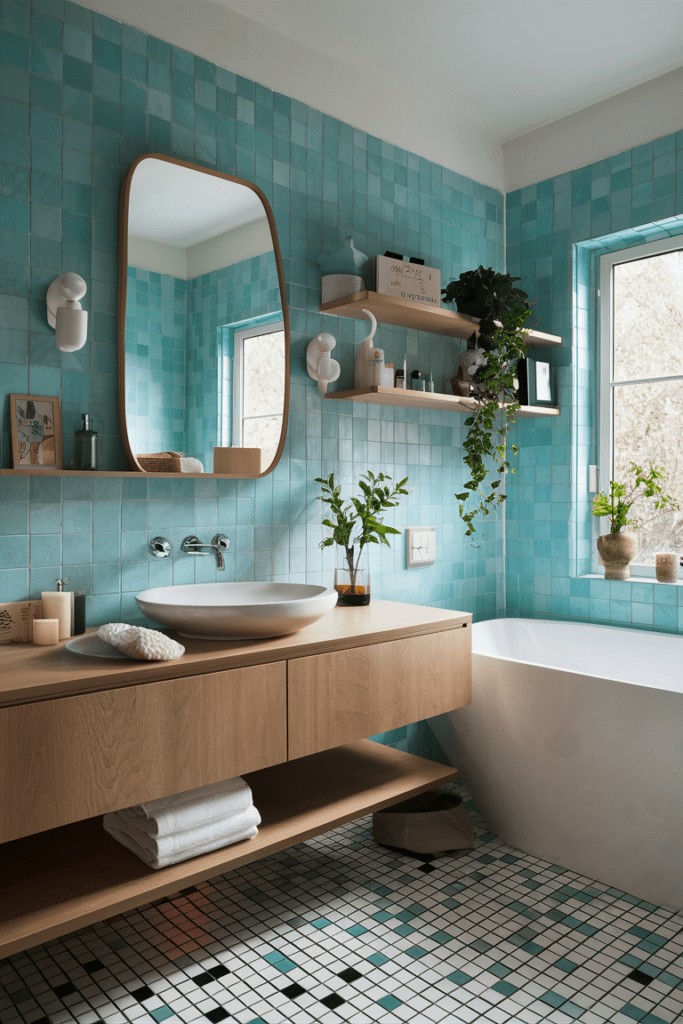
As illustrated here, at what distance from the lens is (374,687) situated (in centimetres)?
201

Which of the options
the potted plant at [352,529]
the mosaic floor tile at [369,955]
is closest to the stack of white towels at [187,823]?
the mosaic floor tile at [369,955]

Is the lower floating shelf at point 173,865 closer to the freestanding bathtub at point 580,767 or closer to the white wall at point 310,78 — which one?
the freestanding bathtub at point 580,767

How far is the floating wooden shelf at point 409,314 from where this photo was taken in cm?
241

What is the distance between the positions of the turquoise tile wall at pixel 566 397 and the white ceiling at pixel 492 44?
33cm

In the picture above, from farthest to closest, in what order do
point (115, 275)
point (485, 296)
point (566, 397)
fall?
point (566, 397)
point (485, 296)
point (115, 275)

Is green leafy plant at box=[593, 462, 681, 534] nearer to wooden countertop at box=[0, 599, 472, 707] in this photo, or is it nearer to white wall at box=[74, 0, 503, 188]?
wooden countertop at box=[0, 599, 472, 707]

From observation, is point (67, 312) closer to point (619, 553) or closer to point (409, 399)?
point (409, 399)

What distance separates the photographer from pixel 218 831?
174 centimetres

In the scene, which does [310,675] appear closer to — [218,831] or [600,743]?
[218,831]

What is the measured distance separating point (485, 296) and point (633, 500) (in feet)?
3.40

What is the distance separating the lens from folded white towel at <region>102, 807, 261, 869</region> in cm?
164

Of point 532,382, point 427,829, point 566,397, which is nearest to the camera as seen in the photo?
point 427,829

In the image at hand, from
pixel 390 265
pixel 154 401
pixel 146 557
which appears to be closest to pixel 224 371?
pixel 154 401

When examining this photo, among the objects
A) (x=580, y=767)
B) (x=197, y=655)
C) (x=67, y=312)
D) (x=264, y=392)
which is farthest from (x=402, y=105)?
(x=580, y=767)
